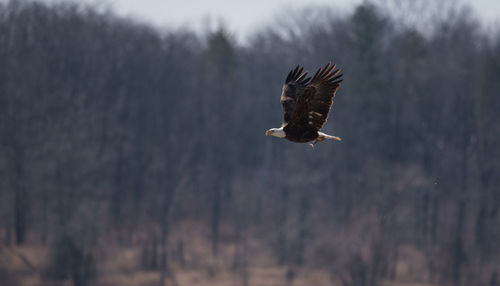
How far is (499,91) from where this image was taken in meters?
29.9

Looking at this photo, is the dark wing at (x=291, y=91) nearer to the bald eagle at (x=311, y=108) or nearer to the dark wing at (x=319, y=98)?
the bald eagle at (x=311, y=108)

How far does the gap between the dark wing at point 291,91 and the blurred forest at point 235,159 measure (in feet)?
53.7

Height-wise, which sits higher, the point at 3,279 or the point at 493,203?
the point at 493,203

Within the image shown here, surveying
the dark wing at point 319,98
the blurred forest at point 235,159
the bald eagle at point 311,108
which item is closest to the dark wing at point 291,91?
the bald eagle at point 311,108

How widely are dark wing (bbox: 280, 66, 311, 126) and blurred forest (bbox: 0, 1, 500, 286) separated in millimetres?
16357

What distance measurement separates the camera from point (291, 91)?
938 cm

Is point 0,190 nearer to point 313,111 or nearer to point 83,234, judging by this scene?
point 83,234

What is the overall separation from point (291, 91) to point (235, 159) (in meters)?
28.6

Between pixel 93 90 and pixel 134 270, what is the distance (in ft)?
30.2

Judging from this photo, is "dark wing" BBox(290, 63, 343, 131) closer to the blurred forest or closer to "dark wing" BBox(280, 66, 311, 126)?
"dark wing" BBox(280, 66, 311, 126)

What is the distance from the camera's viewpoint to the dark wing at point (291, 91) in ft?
30.3

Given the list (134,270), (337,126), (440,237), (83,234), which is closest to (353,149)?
(337,126)

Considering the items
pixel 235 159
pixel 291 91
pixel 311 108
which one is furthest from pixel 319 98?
pixel 235 159

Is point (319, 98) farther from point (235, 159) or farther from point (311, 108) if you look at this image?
point (235, 159)
